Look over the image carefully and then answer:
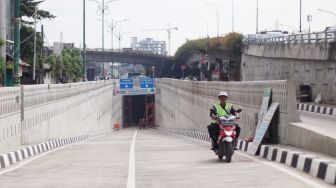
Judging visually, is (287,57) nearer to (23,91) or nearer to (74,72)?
(23,91)

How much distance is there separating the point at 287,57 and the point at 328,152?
33.9 metres

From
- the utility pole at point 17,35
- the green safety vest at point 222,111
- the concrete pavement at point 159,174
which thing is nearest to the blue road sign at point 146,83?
the utility pole at point 17,35

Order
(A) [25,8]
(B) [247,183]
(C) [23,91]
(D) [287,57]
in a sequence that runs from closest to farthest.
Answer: (B) [247,183] → (C) [23,91] → (D) [287,57] → (A) [25,8]

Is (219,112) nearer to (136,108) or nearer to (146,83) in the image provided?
(146,83)

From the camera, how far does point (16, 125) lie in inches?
895

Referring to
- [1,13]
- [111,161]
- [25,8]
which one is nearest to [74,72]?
[25,8]

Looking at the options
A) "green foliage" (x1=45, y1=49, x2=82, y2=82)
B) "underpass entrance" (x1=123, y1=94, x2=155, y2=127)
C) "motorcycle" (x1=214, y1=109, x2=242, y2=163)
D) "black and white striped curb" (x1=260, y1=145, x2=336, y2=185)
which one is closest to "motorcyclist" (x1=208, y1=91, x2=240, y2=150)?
"motorcycle" (x1=214, y1=109, x2=242, y2=163)

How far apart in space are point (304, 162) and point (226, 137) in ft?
9.63

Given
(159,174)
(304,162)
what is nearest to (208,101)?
(304,162)

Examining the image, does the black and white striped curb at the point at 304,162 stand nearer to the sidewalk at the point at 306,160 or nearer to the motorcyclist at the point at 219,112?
the sidewalk at the point at 306,160

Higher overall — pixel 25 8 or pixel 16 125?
pixel 25 8

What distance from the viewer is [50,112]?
106 feet

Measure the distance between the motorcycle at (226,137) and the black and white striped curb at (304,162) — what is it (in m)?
1.04

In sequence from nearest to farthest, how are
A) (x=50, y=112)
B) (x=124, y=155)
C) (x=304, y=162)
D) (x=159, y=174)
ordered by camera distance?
(x=159, y=174)
(x=304, y=162)
(x=124, y=155)
(x=50, y=112)
